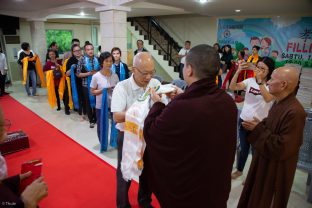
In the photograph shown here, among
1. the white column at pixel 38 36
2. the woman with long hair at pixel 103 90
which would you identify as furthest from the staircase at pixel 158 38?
the woman with long hair at pixel 103 90

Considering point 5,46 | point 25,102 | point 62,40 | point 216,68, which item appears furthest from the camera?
point 62,40

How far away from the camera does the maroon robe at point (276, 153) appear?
161cm

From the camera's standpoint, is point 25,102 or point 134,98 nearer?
point 134,98

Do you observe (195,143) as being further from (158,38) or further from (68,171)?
(158,38)

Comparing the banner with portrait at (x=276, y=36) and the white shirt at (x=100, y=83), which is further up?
the banner with portrait at (x=276, y=36)

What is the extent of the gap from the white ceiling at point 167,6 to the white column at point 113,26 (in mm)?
140

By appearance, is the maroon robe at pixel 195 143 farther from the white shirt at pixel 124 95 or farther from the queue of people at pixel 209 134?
the white shirt at pixel 124 95

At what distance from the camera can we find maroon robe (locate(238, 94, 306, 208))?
1610mm

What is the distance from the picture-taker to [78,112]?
215 inches

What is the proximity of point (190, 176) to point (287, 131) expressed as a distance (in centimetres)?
84

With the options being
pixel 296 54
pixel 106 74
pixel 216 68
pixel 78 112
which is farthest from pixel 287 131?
pixel 296 54

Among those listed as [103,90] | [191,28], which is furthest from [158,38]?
[103,90]

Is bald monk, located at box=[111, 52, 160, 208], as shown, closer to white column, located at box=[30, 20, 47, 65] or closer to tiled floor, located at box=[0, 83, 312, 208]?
tiled floor, located at box=[0, 83, 312, 208]

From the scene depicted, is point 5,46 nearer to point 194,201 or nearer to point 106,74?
point 106,74
